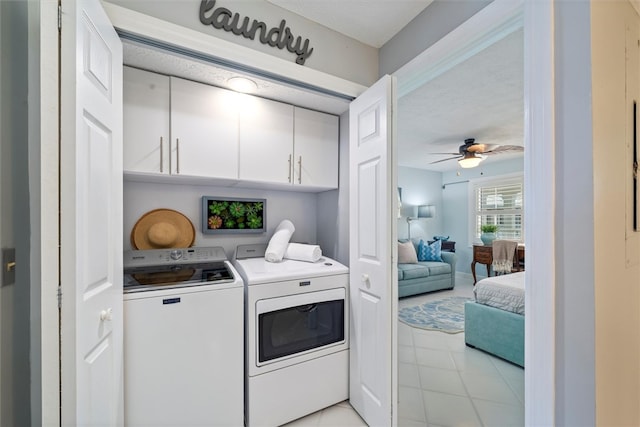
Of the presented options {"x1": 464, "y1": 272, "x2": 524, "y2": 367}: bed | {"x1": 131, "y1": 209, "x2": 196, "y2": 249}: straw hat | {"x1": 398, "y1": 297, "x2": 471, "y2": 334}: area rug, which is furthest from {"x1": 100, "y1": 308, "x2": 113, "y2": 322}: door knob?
{"x1": 398, "y1": 297, "x2": 471, "y2": 334}: area rug

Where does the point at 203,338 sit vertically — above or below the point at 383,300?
below

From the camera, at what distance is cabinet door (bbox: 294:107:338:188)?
193 cm

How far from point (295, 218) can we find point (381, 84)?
1.25 m

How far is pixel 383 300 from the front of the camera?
1446mm

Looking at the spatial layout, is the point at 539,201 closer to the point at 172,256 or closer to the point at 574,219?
the point at 574,219

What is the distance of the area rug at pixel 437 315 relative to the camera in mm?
3066

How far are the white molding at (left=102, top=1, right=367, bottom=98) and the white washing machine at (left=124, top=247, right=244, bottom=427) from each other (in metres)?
1.18

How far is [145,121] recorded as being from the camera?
1.46 meters

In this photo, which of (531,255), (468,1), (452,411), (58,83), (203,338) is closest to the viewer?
(58,83)

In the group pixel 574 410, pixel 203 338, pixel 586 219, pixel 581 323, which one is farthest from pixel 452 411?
pixel 203 338

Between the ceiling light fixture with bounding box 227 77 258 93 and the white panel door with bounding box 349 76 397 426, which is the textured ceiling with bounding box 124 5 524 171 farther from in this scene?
the white panel door with bounding box 349 76 397 426

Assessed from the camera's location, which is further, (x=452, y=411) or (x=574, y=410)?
(x=452, y=411)

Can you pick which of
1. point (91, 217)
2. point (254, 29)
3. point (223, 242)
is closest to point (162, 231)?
point (223, 242)

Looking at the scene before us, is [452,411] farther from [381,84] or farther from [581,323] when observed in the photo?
[381,84]
